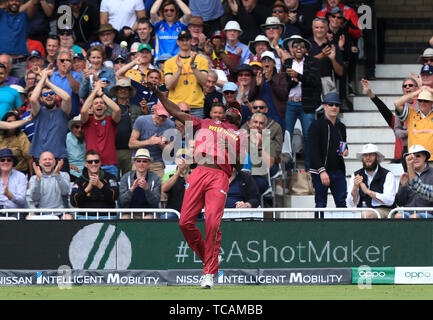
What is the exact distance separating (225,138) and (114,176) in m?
3.45

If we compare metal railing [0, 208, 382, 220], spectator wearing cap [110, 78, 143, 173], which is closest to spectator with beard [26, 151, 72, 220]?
metal railing [0, 208, 382, 220]

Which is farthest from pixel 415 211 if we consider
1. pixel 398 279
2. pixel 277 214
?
pixel 277 214

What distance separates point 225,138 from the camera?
39.2 ft

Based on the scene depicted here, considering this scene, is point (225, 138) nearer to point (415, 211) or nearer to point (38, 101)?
point (415, 211)

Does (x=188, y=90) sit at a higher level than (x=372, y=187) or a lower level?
higher

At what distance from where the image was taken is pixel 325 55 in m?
17.2

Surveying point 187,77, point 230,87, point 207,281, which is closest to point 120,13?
point 187,77

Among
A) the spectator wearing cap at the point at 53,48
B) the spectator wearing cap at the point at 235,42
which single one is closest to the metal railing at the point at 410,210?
the spectator wearing cap at the point at 235,42

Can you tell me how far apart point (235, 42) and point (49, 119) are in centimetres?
388

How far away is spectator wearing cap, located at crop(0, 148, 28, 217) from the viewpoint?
14.5m

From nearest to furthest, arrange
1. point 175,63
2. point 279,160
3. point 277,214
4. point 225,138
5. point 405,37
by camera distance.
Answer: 1. point 225,138
2. point 277,214
3. point 279,160
4. point 175,63
5. point 405,37

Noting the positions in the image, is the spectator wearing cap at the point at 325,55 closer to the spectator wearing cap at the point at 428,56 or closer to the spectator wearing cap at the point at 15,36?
the spectator wearing cap at the point at 428,56

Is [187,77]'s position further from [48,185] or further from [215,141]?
[215,141]

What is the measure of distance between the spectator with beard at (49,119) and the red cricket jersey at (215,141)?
453 cm
